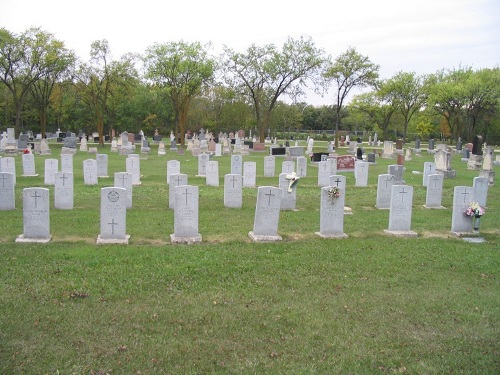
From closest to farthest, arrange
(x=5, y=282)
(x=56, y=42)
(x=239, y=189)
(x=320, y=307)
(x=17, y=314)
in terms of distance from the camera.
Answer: (x=17, y=314), (x=320, y=307), (x=5, y=282), (x=239, y=189), (x=56, y=42)

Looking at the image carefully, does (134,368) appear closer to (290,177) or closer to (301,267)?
(301,267)

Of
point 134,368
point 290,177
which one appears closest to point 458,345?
point 134,368

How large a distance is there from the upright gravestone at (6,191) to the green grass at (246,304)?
74.0 inches

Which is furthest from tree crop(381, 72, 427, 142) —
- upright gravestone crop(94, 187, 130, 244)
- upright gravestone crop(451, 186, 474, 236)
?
upright gravestone crop(94, 187, 130, 244)

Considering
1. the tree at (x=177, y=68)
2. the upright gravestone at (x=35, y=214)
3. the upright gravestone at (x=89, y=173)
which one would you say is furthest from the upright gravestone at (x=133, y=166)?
the tree at (x=177, y=68)

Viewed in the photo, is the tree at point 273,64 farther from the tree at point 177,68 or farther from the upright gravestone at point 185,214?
the upright gravestone at point 185,214

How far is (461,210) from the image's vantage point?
33.9 ft

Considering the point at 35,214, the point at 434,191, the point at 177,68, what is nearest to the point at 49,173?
the point at 35,214

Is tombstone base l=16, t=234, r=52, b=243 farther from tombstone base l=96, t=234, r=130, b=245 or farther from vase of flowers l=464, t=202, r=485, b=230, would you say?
vase of flowers l=464, t=202, r=485, b=230

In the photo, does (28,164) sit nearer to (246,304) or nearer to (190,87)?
(246,304)

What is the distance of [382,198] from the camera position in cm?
1345

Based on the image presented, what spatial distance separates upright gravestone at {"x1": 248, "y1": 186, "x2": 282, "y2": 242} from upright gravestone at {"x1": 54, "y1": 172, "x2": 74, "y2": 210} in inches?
221

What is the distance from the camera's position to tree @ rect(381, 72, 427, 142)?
172 feet

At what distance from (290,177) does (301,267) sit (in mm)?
4701
